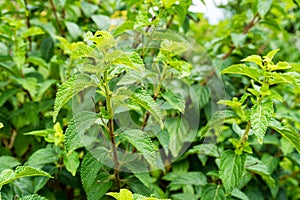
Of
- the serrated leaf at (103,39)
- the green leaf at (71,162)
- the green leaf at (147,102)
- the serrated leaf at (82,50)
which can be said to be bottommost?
the green leaf at (71,162)

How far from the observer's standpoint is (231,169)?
1.03 m

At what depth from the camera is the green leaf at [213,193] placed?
44.2 inches

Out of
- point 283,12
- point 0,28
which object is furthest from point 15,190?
point 283,12

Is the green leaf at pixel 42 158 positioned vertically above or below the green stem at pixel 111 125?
below

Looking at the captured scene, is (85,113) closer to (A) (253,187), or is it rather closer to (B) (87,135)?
(B) (87,135)

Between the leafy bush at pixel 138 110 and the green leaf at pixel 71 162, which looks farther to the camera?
the green leaf at pixel 71 162

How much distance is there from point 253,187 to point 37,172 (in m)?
0.91

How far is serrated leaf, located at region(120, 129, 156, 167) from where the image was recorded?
907 mm

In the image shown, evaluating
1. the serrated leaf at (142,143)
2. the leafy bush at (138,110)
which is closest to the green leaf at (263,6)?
the leafy bush at (138,110)

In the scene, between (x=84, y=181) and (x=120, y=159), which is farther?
(x=120, y=159)

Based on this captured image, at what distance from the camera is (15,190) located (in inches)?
45.9

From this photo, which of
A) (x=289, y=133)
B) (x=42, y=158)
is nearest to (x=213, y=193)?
(x=289, y=133)

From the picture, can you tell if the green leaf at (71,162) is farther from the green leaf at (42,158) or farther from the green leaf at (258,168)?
the green leaf at (258,168)

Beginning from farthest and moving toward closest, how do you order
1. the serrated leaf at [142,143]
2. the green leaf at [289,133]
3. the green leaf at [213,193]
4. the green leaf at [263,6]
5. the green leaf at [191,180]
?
the green leaf at [263,6], the green leaf at [191,180], the green leaf at [213,193], the green leaf at [289,133], the serrated leaf at [142,143]
